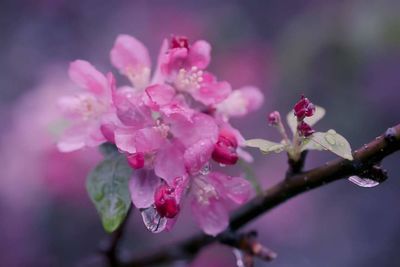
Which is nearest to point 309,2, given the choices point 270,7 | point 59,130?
point 270,7

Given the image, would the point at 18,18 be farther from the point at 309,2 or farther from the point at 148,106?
the point at 148,106

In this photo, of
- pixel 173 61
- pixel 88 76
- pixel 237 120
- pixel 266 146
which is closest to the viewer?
pixel 266 146

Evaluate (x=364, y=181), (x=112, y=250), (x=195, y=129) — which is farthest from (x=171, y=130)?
(x=112, y=250)

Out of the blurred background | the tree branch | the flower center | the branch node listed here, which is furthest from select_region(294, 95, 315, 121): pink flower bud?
the blurred background

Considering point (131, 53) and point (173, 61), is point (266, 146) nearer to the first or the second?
point (173, 61)

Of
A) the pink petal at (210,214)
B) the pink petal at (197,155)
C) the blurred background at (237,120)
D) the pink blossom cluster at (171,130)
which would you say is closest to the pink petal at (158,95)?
the pink blossom cluster at (171,130)

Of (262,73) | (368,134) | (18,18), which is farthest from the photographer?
(18,18)

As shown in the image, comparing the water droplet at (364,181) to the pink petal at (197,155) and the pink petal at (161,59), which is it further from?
the pink petal at (161,59)
